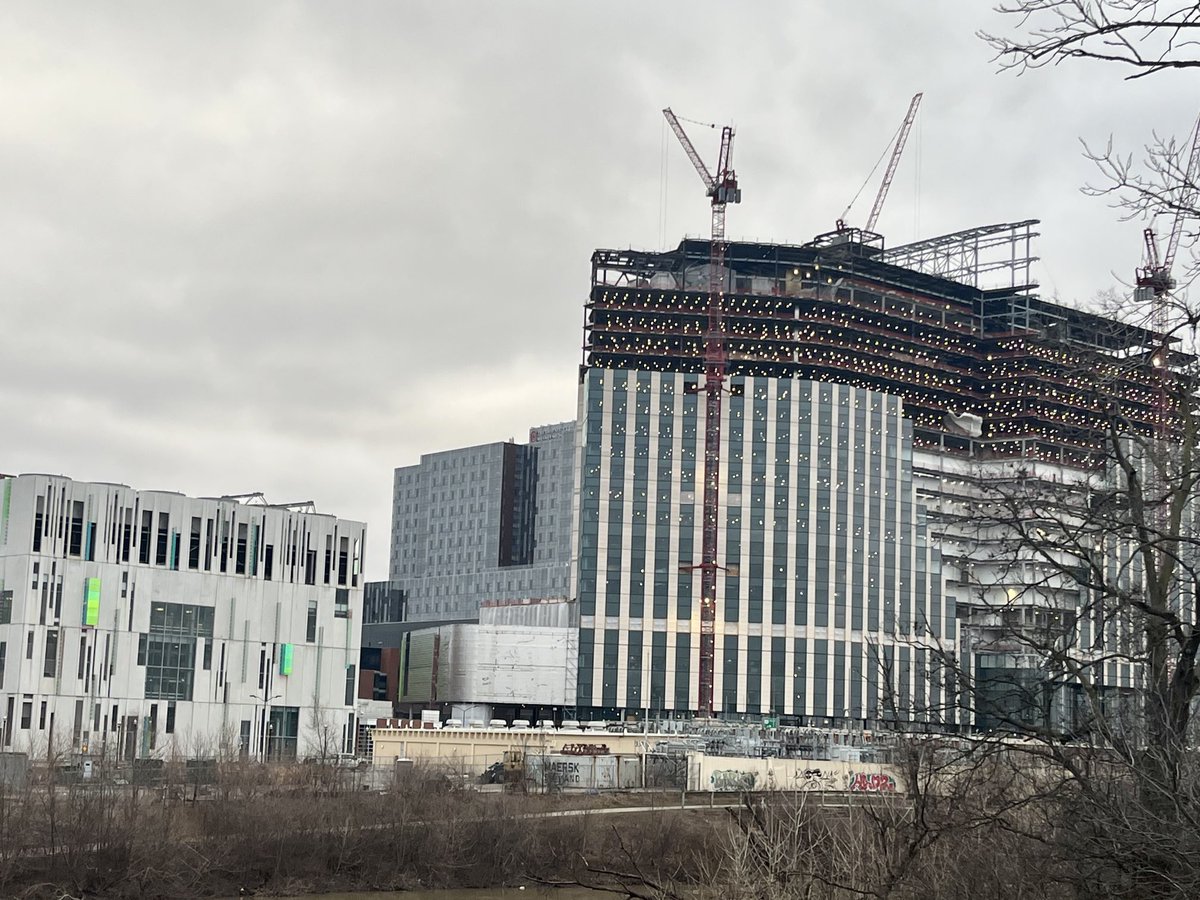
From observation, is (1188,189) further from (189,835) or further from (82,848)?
(189,835)

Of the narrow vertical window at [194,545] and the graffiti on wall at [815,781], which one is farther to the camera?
the narrow vertical window at [194,545]

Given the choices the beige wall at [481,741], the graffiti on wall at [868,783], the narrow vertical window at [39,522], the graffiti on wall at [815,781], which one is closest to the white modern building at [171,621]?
the narrow vertical window at [39,522]

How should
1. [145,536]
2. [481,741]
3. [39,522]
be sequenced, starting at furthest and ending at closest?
[481,741], [145,536], [39,522]

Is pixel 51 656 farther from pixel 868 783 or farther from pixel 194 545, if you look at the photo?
pixel 868 783

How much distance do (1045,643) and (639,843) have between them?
7797 centimetres

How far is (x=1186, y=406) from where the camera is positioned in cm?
2620

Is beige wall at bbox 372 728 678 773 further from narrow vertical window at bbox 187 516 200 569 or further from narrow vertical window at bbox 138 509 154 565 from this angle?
narrow vertical window at bbox 138 509 154 565

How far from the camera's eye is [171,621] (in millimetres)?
153000

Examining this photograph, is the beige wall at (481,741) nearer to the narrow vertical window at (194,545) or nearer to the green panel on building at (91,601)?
the narrow vertical window at (194,545)

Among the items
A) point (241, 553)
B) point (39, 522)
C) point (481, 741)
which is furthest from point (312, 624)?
point (39, 522)

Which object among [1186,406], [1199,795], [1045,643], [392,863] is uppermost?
[1186,406]

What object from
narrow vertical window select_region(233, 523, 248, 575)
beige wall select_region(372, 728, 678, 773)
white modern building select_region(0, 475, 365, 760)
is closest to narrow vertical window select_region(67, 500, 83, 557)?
white modern building select_region(0, 475, 365, 760)

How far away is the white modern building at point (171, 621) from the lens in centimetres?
14500

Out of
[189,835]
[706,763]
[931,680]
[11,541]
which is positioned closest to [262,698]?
[11,541]
